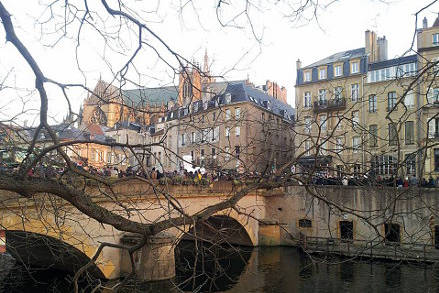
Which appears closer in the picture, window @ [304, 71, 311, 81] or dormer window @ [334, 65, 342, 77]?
dormer window @ [334, 65, 342, 77]

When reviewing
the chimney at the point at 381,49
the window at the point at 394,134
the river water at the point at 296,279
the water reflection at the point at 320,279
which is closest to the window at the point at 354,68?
the chimney at the point at 381,49

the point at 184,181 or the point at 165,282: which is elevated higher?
the point at 184,181

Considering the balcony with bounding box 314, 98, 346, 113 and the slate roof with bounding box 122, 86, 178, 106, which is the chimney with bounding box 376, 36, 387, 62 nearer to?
the balcony with bounding box 314, 98, 346, 113

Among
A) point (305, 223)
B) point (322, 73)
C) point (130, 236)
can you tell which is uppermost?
point (322, 73)

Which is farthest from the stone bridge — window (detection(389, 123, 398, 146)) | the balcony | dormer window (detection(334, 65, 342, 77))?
dormer window (detection(334, 65, 342, 77))

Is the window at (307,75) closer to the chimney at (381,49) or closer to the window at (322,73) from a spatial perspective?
the window at (322,73)

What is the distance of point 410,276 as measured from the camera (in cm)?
1984

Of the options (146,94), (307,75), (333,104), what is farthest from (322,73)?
(146,94)

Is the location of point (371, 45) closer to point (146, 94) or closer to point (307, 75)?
point (307, 75)

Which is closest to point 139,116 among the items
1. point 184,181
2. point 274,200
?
point 184,181

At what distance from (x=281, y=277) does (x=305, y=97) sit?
1873 cm

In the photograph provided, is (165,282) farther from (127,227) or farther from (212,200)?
(127,227)

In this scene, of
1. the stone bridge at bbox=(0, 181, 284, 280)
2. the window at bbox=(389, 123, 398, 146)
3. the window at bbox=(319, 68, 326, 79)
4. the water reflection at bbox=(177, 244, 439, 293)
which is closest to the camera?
the window at bbox=(389, 123, 398, 146)

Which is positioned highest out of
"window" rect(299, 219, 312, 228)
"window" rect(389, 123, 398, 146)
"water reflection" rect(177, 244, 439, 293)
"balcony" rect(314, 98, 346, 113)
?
"balcony" rect(314, 98, 346, 113)
